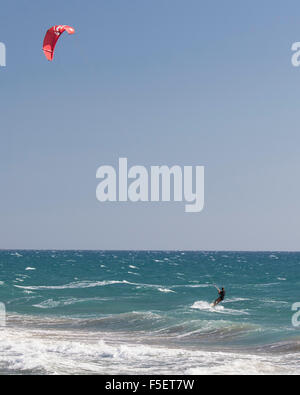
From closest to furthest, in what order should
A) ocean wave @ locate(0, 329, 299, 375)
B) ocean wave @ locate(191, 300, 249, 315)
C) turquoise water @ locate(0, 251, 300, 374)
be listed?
ocean wave @ locate(0, 329, 299, 375)
turquoise water @ locate(0, 251, 300, 374)
ocean wave @ locate(191, 300, 249, 315)

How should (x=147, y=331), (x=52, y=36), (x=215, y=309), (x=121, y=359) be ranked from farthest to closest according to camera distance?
(x=215, y=309) < (x=147, y=331) < (x=52, y=36) < (x=121, y=359)

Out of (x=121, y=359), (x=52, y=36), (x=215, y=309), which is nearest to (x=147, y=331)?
(x=121, y=359)

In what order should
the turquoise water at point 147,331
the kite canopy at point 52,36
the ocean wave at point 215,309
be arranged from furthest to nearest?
1. the ocean wave at point 215,309
2. the kite canopy at point 52,36
3. the turquoise water at point 147,331

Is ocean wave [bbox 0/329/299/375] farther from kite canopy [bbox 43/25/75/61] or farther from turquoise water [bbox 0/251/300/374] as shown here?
kite canopy [bbox 43/25/75/61]

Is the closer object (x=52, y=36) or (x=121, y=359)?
(x=121, y=359)

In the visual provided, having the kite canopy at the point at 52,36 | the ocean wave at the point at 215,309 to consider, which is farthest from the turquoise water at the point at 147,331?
the kite canopy at the point at 52,36

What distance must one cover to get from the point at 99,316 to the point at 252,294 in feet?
69.0

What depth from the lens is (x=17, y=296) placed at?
47.9 meters

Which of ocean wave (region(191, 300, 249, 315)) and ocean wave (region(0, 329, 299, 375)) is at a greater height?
ocean wave (region(0, 329, 299, 375))

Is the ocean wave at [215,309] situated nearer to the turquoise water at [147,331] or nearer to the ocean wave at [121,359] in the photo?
the turquoise water at [147,331]

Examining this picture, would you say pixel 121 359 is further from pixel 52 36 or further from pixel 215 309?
pixel 215 309

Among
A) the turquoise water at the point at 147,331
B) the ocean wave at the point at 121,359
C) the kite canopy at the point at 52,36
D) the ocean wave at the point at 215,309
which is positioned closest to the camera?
the ocean wave at the point at 121,359

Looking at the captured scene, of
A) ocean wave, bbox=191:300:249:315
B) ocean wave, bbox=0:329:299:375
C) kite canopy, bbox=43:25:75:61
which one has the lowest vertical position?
ocean wave, bbox=191:300:249:315

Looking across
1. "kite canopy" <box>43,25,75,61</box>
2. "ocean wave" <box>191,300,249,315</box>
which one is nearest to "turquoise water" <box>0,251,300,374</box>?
"ocean wave" <box>191,300,249,315</box>
